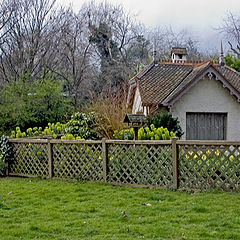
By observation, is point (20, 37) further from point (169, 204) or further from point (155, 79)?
point (169, 204)

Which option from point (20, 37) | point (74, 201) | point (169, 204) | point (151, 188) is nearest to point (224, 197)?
point (169, 204)

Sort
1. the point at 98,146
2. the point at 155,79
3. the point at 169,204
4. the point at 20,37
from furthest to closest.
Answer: the point at 20,37 < the point at 155,79 < the point at 98,146 < the point at 169,204

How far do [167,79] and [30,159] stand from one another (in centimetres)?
842

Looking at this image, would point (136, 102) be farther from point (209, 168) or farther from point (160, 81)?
point (209, 168)

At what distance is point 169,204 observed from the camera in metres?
6.50

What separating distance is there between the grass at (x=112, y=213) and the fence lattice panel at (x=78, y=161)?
55cm

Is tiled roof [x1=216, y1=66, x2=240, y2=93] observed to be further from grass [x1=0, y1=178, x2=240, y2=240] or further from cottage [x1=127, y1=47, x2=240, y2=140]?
grass [x1=0, y1=178, x2=240, y2=240]

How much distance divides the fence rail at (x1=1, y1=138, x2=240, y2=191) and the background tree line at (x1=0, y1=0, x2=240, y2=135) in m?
4.82

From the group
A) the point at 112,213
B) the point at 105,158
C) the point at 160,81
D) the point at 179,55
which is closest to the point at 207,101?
the point at 160,81

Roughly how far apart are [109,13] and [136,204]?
23.8m

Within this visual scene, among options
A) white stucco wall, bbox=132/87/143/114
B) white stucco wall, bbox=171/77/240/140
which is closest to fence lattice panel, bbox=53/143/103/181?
white stucco wall, bbox=171/77/240/140

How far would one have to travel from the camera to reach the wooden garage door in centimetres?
1480

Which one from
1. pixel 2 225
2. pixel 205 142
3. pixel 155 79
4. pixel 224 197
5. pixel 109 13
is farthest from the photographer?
pixel 109 13

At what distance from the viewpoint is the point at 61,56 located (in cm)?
2314
